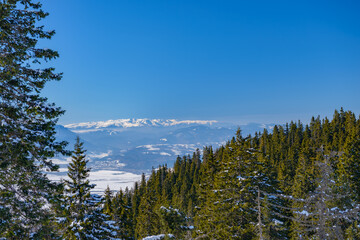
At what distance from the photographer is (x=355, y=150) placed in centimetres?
3997

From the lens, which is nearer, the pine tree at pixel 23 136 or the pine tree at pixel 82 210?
the pine tree at pixel 23 136

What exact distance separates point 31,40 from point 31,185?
511cm

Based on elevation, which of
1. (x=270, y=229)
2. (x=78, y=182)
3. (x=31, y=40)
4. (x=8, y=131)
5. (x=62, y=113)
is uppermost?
(x=31, y=40)

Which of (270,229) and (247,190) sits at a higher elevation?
(247,190)

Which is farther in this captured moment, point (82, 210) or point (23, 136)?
point (82, 210)

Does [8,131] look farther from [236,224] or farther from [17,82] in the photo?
[236,224]

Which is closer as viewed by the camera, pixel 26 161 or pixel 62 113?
pixel 26 161

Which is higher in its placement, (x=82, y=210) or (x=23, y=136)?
(x=23, y=136)

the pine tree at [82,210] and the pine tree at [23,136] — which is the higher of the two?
the pine tree at [23,136]

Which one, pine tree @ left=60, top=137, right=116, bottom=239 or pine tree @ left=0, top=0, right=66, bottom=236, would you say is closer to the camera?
pine tree @ left=0, top=0, right=66, bottom=236

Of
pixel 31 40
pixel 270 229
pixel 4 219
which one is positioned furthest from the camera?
pixel 270 229

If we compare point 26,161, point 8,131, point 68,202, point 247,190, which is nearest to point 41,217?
point 26,161

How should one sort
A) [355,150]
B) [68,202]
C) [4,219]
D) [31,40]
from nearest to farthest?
[4,219], [31,40], [68,202], [355,150]

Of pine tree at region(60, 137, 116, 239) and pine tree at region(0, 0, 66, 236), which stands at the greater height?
pine tree at region(0, 0, 66, 236)
